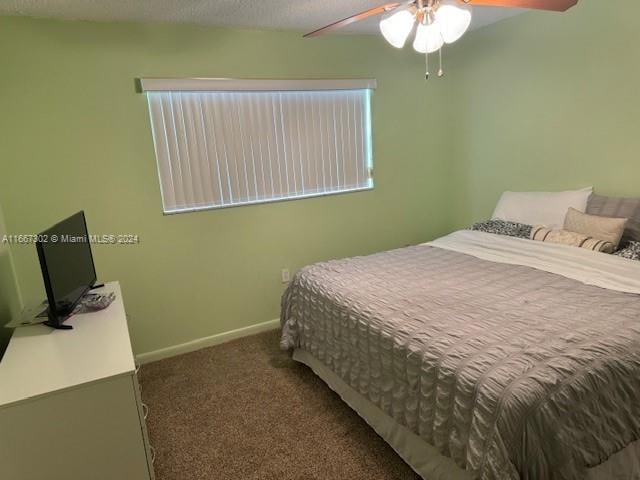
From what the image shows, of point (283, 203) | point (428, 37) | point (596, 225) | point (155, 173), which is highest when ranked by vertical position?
point (428, 37)

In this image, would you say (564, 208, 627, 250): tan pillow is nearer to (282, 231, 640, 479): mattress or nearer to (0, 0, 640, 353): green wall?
(282, 231, 640, 479): mattress

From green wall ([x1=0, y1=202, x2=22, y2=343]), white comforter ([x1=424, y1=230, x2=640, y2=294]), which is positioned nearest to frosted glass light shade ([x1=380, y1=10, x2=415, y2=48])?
white comforter ([x1=424, y1=230, x2=640, y2=294])

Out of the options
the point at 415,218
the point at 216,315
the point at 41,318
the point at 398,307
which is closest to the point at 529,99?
the point at 415,218

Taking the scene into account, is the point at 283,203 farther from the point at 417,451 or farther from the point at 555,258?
the point at 417,451

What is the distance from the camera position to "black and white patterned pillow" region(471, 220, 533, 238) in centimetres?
293

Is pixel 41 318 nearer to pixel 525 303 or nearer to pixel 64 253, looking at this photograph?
pixel 64 253

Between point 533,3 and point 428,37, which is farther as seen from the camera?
point 428,37

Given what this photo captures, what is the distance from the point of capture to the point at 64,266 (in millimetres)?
1947

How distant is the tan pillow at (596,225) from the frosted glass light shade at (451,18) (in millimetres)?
1567

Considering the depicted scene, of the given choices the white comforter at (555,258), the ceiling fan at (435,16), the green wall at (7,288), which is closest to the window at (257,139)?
the green wall at (7,288)

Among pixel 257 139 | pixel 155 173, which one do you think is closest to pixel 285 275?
pixel 257 139

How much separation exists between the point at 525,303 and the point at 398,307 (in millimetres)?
589

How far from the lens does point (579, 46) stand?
9.23ft

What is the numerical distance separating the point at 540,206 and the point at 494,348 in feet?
6.16
